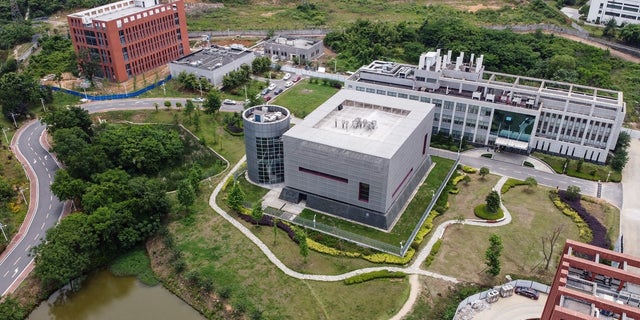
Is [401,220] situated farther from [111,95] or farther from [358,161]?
[111,95]

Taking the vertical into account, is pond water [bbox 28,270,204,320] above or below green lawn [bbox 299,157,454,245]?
below

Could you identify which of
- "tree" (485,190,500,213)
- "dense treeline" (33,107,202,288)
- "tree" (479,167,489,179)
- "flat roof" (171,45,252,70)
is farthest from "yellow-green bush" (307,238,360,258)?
"flat roof" (171,45,252,70)

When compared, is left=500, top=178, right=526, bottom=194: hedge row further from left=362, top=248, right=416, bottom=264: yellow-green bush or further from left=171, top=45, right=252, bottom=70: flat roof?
left=171, top=45, right=252, bottom=70: flat roof

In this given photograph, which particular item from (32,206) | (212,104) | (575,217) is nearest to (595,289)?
(575,217)

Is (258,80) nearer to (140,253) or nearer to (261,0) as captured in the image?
(140,253)

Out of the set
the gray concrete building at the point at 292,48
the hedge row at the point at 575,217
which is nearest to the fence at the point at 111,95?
the gray concrete building at the point at 292,48

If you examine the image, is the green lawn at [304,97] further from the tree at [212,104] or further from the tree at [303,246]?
the tree at [303,246]

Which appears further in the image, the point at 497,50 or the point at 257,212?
the point at 497,50
